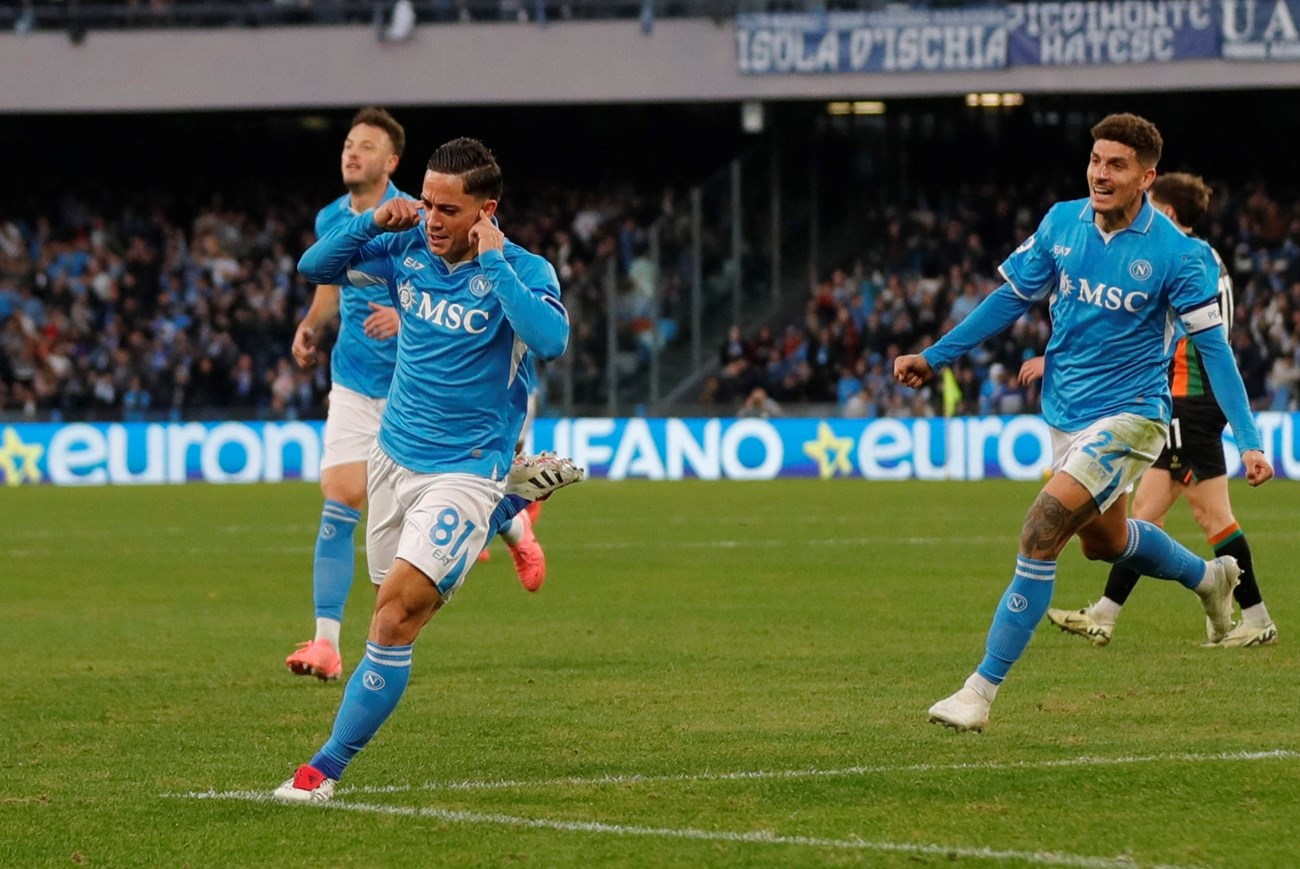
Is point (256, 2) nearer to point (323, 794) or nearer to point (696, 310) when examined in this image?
point (696, 310)

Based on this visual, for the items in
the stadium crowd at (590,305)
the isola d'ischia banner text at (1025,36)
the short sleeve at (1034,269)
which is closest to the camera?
the short sleeve at (1034,269)

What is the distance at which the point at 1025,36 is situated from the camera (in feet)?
110

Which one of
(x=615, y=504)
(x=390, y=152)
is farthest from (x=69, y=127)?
(x=390, y=152)

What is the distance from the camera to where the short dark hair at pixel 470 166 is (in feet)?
22.4

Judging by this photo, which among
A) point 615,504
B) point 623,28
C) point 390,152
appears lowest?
point 615,504

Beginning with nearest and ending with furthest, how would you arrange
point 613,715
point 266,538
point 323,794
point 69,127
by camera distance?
point 323,794 → point 613,715 → point 266,538 → point 69,127

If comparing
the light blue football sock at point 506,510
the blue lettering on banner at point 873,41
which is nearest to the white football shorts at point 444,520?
the light blue football sock at point 506,510

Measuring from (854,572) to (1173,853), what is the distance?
9236mm

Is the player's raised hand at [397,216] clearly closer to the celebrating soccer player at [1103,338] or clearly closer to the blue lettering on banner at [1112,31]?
the celebrating soccer player at [1103,338]

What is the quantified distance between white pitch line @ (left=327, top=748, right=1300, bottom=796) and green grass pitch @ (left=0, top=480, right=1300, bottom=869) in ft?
0.07

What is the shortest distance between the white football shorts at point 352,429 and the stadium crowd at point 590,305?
19713 mm

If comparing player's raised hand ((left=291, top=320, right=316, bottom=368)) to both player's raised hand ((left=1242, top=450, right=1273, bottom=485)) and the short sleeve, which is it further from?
player's raised hand ((left=1242, top=450, right=1273, bottom=485))

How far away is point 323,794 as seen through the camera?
6551 millimetres

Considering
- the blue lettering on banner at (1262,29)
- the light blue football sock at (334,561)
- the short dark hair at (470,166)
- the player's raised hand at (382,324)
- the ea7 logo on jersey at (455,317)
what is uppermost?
the blue lettering on banner at (1262,29)
